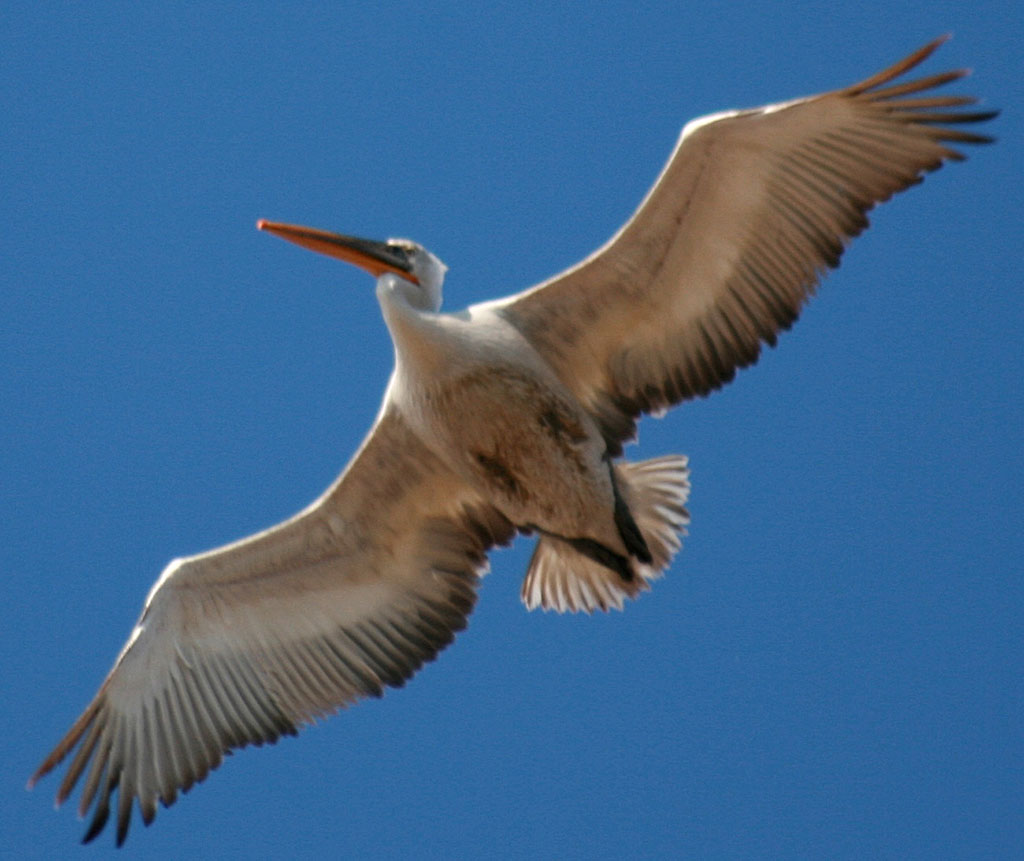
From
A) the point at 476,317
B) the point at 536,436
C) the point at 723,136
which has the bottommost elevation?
the point at 536,436

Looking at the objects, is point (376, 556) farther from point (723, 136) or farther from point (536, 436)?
point (723, 136)

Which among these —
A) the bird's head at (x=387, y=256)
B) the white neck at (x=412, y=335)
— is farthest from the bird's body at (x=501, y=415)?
the bird's head at (x=387, y=256)

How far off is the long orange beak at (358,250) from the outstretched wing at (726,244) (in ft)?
1.74

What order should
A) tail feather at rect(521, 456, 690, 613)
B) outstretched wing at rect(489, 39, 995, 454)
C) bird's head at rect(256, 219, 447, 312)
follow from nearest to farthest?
outstretched wing at rect(489, 39, 995, 454), bird's head at rect(256, 219, 447, 312), tail feather at rect(521, 456, 690, 613)

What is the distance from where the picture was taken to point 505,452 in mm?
7281

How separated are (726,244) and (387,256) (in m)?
1.52

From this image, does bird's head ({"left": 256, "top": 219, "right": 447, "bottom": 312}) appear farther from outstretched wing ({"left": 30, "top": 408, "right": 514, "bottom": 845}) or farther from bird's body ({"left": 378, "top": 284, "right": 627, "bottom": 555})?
outstretched wing ({"left": 30, "top": 408, "right": 514, "bottom": 845})

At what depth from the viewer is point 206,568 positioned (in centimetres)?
766

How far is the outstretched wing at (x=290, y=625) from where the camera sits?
7.62 metres

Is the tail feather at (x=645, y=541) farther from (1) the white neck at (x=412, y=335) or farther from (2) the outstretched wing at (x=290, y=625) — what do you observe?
(1) the white neck at (x=412, y=335)

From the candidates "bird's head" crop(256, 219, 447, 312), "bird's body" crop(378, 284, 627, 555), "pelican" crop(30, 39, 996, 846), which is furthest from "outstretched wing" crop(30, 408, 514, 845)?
"bird's head" crop(256, 219, 447, 312)

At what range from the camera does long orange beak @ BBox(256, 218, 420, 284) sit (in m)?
7.64

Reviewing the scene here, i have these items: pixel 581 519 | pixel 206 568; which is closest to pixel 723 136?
pixel 581 519

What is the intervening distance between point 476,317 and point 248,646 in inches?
75.9
